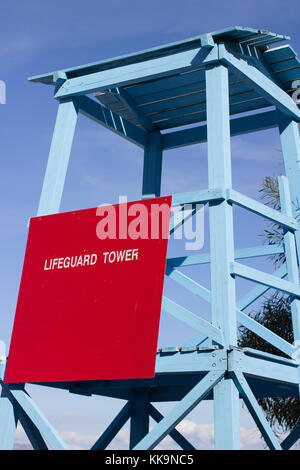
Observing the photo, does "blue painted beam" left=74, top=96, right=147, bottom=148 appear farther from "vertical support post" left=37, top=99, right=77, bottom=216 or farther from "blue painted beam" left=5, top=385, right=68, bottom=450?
"blue painted beam" left=5, top=385, right=68, bottom=450

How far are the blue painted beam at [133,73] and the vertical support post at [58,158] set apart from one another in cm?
24

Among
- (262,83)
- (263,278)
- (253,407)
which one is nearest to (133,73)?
(262,83)

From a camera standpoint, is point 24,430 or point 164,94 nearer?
point 24,430

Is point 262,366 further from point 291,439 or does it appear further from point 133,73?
point 133,73

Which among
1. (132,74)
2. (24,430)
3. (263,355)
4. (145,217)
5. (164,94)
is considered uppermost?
(164,94)

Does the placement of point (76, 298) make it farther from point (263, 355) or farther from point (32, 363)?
point (263, 355)

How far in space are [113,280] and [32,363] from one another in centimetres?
143

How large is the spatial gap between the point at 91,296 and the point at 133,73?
3022mm

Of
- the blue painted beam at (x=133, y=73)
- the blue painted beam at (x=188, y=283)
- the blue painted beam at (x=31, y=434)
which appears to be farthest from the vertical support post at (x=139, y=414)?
the blue painted beam at (x=133, y=73)

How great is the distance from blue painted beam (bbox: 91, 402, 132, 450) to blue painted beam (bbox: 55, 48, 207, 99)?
4786mm

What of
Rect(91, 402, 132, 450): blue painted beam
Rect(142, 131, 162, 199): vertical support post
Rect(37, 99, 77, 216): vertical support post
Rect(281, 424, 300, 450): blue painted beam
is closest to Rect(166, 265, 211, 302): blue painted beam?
Rect(142, 131, 162, 199): vertical support post

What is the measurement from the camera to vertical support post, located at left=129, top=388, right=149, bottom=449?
397 inches
